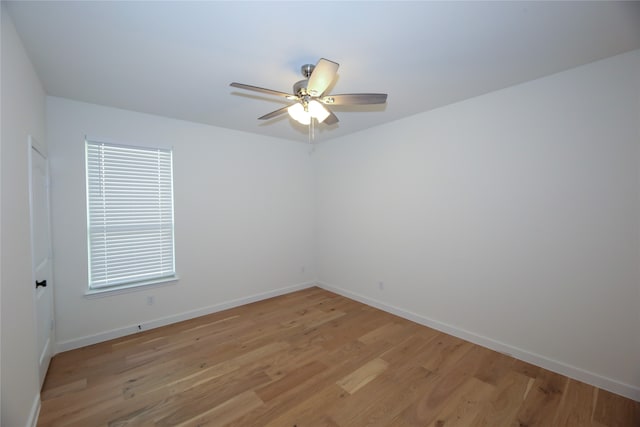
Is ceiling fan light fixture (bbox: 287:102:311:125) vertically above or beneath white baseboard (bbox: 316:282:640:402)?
above

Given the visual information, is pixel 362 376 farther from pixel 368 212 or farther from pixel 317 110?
pixel 317 110

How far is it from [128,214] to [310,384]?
2.74m

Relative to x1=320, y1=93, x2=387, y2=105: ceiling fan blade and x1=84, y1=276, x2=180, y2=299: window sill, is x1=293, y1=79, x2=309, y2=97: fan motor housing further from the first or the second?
x1=84, y1=276, x2=180, y2=299: window sill

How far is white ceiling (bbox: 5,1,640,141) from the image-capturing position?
1530 mm

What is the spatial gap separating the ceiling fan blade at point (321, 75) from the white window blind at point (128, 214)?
241 centimetres

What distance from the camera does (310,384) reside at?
2229mm

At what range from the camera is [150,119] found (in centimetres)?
318

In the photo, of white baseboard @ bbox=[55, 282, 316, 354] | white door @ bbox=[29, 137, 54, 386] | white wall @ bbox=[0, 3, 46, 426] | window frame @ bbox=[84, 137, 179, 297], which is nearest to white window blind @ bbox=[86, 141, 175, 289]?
window frame @ bbox=[84, 137, 179, 297]

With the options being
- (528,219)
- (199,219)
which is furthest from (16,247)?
(528,219)

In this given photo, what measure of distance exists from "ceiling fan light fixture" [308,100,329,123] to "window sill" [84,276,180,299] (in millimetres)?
2759

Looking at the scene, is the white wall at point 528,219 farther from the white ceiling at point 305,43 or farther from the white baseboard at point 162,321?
the white baseboard at point 162,321

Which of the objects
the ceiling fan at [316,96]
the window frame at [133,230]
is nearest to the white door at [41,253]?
the window frame at [133,230]

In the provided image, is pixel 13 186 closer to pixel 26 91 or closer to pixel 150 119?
pixel 26 91

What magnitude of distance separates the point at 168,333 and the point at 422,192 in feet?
11.6
